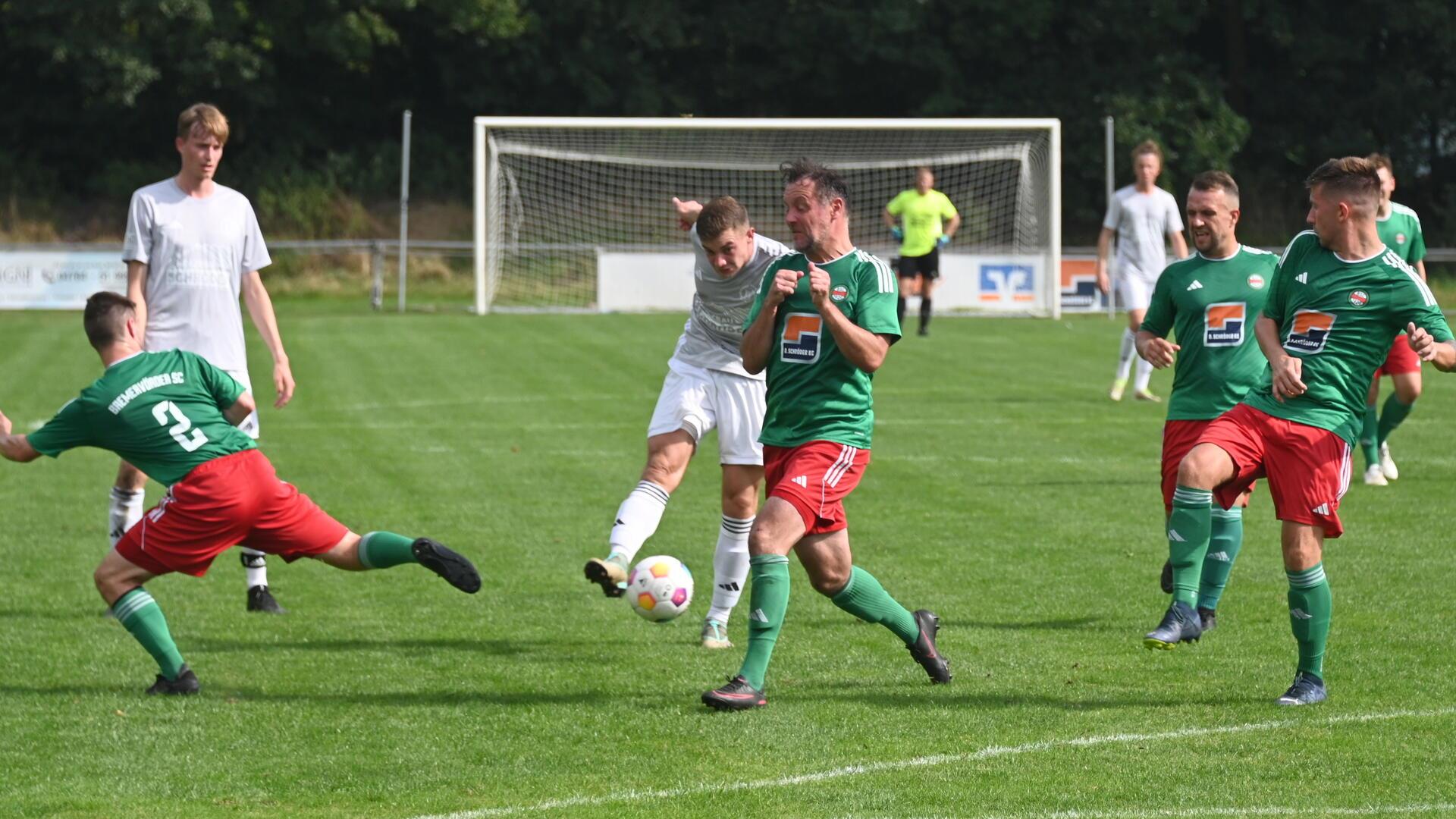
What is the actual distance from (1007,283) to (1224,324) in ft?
67.8

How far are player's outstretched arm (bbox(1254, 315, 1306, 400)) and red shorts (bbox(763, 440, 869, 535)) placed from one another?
4.47ft

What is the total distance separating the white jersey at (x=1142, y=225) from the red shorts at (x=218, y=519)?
904 cm

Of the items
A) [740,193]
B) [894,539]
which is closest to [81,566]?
[894,539]

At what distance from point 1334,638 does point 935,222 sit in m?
16.6

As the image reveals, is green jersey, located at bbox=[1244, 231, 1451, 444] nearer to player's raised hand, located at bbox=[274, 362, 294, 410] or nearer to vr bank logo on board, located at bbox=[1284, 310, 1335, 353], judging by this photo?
vr bank logo on board, located at bbox=[1284, 310, 1335, 353]

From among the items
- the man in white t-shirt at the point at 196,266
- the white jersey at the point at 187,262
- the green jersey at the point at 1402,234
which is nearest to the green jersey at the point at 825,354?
the man in white t-shirt at the point at 196,266

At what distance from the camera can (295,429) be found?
46.3 ft

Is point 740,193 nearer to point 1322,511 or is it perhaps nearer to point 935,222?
point 935,222

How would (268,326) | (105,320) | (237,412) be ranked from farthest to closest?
(268,326), (237,412), (105,320)

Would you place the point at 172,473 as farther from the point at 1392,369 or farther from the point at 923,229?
the point at 923,229

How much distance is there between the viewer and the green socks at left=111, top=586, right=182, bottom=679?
237 inches

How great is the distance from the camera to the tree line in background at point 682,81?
127 feet

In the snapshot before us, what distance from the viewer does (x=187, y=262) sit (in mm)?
7352

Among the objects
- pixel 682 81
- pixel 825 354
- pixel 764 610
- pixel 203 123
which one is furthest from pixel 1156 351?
pixel 682 81
